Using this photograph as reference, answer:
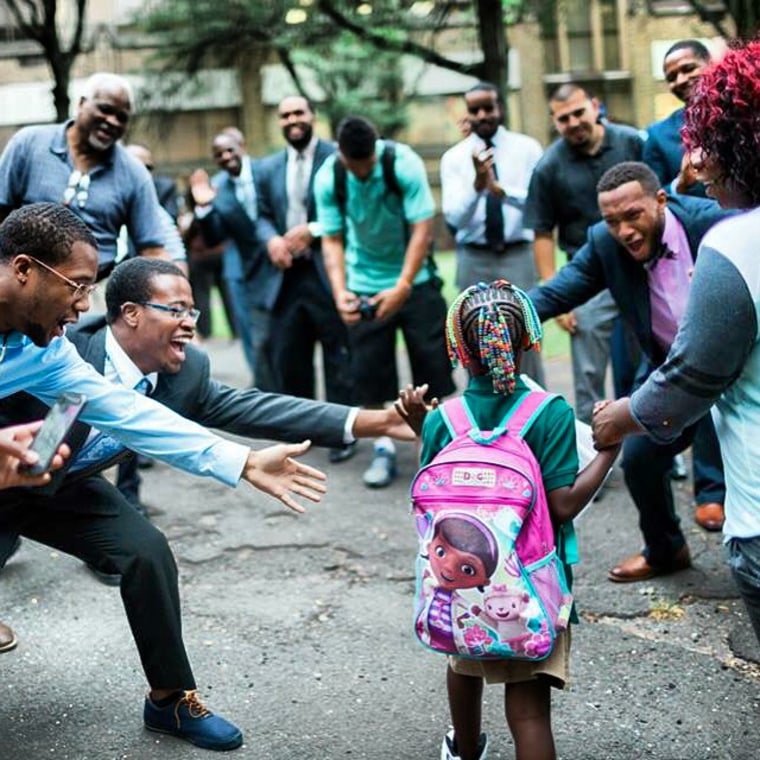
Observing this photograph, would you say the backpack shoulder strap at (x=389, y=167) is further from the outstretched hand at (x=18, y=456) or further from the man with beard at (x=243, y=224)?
the outstretched hand at (x=18, y=456)

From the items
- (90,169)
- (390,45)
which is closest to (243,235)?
(90,169)

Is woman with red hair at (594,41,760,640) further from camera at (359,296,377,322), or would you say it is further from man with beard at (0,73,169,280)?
camera at (359,296,377,322)

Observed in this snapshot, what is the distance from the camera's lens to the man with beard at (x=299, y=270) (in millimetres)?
7145

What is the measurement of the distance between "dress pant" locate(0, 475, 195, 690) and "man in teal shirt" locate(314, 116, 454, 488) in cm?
287

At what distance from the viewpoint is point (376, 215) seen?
6.54m

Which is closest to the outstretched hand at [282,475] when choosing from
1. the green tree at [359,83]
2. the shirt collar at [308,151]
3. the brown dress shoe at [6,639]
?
the brown dress shoe at [6,639]

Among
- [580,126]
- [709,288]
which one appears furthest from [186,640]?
[580,126]

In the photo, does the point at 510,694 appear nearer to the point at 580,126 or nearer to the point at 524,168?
the point at 580,126

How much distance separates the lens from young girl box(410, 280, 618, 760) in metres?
2.99

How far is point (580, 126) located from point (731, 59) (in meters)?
3.63

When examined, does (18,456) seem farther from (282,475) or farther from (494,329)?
(494,329)

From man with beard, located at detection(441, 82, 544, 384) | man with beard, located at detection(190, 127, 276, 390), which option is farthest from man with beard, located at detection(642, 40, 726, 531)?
man with beard, located at detection(190, 127, 276, 390)

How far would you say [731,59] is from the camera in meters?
2.56

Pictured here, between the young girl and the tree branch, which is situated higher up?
the tree branch
